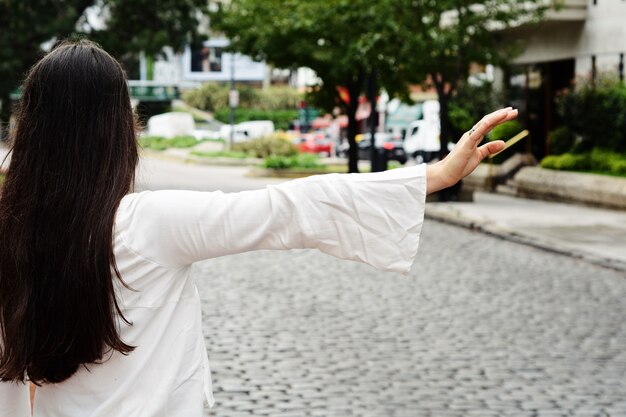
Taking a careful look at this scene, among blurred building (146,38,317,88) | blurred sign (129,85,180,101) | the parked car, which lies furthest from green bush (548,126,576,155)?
blurred building (146,38,317,88)

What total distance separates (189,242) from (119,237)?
141 mm

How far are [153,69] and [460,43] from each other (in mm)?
82896

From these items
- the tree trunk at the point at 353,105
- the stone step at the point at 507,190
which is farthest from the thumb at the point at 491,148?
the tree trunk at the point at 353,105

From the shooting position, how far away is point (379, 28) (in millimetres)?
A: 26688

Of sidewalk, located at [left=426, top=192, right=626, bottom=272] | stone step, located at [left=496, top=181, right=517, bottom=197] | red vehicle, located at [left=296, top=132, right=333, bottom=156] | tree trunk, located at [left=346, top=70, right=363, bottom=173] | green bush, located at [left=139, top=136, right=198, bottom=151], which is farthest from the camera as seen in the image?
green bush, located at [left=139, top=136, right=198, bottom=151]

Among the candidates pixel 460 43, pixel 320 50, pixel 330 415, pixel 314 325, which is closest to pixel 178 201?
pixel 330 415

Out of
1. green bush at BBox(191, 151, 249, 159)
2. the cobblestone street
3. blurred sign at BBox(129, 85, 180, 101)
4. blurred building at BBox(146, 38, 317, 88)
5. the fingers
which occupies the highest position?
blurred building at BBox(146, 38, 317, 88)

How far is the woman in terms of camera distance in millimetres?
2371

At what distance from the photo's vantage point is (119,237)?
2.39m

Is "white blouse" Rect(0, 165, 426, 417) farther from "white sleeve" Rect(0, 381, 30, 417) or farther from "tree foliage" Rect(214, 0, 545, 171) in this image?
"tree foliage" Rect(214, 0, 545, 171)

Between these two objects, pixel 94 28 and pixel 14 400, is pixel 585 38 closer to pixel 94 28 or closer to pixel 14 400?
pixel 94 28

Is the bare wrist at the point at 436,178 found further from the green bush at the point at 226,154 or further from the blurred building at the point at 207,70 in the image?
the blurred building at the point at 207,70

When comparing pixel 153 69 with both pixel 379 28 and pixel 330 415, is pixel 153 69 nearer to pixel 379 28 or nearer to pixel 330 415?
pixel 379 28

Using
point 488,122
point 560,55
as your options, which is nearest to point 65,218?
point 488,122
